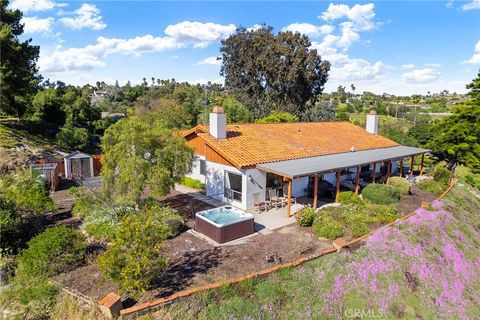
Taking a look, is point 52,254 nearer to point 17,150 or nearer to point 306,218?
point 306,218

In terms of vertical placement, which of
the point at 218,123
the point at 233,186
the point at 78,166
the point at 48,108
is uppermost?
the point at 48,108

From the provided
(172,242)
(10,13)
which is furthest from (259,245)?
(10,13)

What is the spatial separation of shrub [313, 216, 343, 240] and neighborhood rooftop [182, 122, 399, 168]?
4.63 metres

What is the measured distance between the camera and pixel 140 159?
1240cm

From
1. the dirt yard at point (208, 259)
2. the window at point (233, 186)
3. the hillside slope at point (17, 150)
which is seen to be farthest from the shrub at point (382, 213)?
the hillside slope at point (17, 150)

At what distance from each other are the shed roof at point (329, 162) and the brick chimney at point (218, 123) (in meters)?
3.54

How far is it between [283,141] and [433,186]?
10.9 meters

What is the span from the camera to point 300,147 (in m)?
20.3

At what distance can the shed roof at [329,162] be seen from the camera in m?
15.5

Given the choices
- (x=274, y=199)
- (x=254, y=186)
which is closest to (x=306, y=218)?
(x=274, y=199)

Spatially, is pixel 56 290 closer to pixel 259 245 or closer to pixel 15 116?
pixel 259 245

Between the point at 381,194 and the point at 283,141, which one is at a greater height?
the point at 283,141

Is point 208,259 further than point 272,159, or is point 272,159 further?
point 272,159

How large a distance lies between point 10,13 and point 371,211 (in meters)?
27.8
